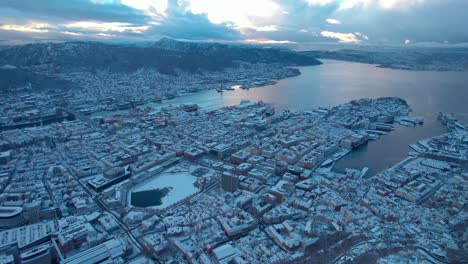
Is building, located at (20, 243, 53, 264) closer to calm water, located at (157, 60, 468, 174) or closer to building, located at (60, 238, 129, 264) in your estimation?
building, located at (60, 238, 129, 264)

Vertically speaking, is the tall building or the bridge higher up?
the tall building

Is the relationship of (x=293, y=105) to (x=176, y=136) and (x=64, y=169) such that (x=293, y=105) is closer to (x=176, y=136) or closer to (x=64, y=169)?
(x=176, y=136)

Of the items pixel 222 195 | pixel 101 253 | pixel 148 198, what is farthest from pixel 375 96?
pixel 101 253

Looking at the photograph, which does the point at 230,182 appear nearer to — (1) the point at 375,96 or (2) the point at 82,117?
(2) the point at 82,117

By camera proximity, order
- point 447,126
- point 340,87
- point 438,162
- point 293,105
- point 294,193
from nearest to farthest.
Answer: point 294,193
point 438,162
point 447,126
point 293,105
point 340,87

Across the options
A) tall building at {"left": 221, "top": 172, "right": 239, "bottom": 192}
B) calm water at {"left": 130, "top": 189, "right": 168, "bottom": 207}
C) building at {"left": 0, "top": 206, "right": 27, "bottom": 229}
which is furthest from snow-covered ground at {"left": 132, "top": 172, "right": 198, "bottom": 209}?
building at {"left": 0, "top": 206, "right": 27, "bottom": 229}

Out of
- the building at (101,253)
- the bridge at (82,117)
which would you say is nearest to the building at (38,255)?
the building at (101,253)

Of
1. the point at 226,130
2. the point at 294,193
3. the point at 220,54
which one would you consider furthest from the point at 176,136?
the point at 220,54
